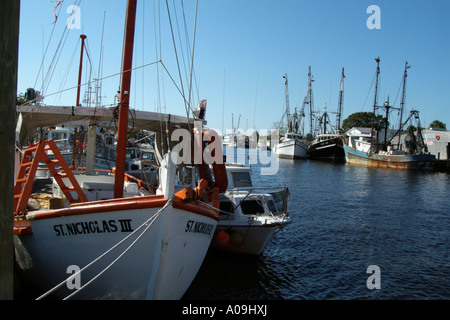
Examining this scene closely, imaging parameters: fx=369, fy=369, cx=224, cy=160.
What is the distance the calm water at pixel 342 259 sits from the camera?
11633 millimetres

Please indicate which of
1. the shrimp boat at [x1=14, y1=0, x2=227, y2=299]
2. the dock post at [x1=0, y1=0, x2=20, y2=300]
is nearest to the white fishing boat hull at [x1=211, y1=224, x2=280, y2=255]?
the shrimp boat at [x1=14, y1=0, x2=227, y2=299]

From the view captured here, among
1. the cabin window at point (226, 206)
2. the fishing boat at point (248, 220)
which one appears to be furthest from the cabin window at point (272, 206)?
the cabin window at point (226, 206)

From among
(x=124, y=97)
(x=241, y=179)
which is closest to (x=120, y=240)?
(x=124, y=97)

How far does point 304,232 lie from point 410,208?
38.8 ft

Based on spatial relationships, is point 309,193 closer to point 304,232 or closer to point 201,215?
point 304,232

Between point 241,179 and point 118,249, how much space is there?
28.8ft

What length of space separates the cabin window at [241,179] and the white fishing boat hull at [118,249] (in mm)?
7226

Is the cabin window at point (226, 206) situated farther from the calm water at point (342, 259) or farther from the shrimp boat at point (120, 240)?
the shrimp boat at point (120, 240)

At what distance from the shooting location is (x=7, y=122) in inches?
173

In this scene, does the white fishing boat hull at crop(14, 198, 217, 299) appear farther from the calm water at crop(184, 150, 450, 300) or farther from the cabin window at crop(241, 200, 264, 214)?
the cabin window at crop(241, 200, 264, 214)

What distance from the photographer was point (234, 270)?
510 inches

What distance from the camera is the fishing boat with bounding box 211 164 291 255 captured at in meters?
13.0

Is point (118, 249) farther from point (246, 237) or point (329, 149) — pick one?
point (329, 149)
